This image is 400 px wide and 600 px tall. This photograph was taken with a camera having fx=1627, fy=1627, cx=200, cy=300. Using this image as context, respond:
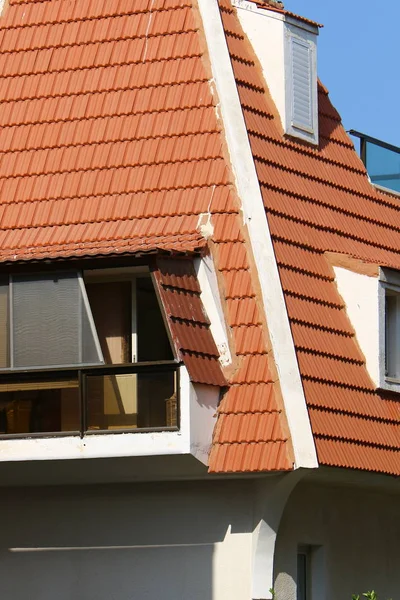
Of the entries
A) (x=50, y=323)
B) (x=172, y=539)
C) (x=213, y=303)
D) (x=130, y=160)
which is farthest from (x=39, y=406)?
(x=130, y=160)

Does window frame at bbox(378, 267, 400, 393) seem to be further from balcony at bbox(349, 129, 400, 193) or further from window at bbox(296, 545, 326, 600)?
balcony at bbox(349, 129, 400, 193)

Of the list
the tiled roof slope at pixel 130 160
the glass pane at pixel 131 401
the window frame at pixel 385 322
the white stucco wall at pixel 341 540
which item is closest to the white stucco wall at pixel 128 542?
the white stucco wall at pixel 341 540

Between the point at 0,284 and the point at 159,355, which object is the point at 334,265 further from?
the point at 0,284

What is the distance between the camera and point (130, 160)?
22.3m

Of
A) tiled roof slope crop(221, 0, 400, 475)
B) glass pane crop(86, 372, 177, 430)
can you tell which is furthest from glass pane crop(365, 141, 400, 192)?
glass pane crop(86, 372, 177, 430)

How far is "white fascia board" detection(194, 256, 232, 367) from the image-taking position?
824 inches

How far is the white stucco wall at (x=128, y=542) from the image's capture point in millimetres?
20734

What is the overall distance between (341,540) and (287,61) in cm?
692

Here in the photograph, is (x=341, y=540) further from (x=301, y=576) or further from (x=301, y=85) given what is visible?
(x=301, y=85)

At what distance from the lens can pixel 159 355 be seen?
69.3ft

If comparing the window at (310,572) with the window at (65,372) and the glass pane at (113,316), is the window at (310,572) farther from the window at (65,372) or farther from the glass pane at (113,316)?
the glass pane at (113,316)

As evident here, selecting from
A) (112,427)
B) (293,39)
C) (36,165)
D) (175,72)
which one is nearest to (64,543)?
(112,427)

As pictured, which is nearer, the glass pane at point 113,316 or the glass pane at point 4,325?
the glass pane at point 4,325

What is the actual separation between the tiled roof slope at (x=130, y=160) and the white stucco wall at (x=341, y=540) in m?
1.85
